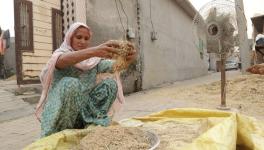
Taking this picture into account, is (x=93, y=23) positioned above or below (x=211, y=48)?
above

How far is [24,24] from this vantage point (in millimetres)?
6934

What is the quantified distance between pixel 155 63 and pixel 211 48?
5658 millimetres

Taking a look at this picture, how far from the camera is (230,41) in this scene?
527cm

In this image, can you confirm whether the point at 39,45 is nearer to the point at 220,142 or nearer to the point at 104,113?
the point at 104,113

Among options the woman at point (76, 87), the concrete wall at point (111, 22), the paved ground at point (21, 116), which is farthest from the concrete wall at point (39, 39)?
the woman at point (76, 87)

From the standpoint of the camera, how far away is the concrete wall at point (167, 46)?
10.2 m

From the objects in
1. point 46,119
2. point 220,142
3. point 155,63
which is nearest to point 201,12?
point 46,119

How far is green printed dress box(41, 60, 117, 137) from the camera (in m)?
2.89

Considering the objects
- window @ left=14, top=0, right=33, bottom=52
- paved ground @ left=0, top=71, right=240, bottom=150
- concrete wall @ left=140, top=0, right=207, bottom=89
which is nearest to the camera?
paved ground @ left=0, top=71, right=240, bottom=150

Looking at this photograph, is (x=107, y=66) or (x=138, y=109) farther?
(x=138, y=109)

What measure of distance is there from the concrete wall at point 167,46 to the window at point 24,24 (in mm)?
3392

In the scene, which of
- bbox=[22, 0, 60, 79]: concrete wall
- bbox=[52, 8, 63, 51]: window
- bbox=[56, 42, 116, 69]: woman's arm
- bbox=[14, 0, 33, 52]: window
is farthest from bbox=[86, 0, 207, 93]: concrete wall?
bbox=[56, 42, 116, 69]: woman's arm

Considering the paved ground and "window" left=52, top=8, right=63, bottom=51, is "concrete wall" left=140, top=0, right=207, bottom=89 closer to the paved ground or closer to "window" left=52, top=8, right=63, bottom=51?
"window" left=52, top=8, right=63, bottom=51

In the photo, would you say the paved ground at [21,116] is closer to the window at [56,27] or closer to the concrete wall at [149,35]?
the window at [56,27]
